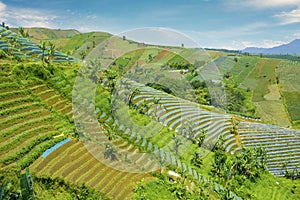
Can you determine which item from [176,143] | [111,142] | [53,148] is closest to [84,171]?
[53,148]

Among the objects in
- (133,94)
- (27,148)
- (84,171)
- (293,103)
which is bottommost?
(293,103)

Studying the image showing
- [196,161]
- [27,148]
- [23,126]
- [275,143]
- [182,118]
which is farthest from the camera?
[275,143]

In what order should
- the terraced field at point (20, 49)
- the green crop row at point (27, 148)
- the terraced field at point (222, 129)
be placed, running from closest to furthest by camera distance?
the green crop row at point (27, 148), the terraced field at point (20, 49), the terraced field at point (222, 129)

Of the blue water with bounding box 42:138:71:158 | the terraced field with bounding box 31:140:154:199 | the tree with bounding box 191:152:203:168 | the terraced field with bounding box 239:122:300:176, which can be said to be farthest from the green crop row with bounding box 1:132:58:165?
the terraced field with bounding box 239:122:300:176

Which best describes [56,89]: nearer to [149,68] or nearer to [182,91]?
[182,91]

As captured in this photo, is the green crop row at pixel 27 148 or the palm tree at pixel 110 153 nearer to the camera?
the green crop row at pixel 27 148

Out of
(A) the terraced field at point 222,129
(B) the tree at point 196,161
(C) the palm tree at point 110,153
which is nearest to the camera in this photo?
(C) the palm tree at point 110,153

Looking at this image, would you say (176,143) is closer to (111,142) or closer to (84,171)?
(111,142)

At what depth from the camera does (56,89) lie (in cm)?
2631

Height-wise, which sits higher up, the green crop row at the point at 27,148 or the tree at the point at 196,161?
the green crop row at the point at 27,148

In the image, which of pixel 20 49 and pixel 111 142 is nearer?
pixel 111 142

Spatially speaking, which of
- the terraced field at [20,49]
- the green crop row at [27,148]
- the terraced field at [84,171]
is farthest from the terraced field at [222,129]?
the green crop row at [27,148]

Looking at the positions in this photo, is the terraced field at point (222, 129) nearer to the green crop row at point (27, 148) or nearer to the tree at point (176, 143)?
the tree at point (176, 143)

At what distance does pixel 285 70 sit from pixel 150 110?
9059 cm
